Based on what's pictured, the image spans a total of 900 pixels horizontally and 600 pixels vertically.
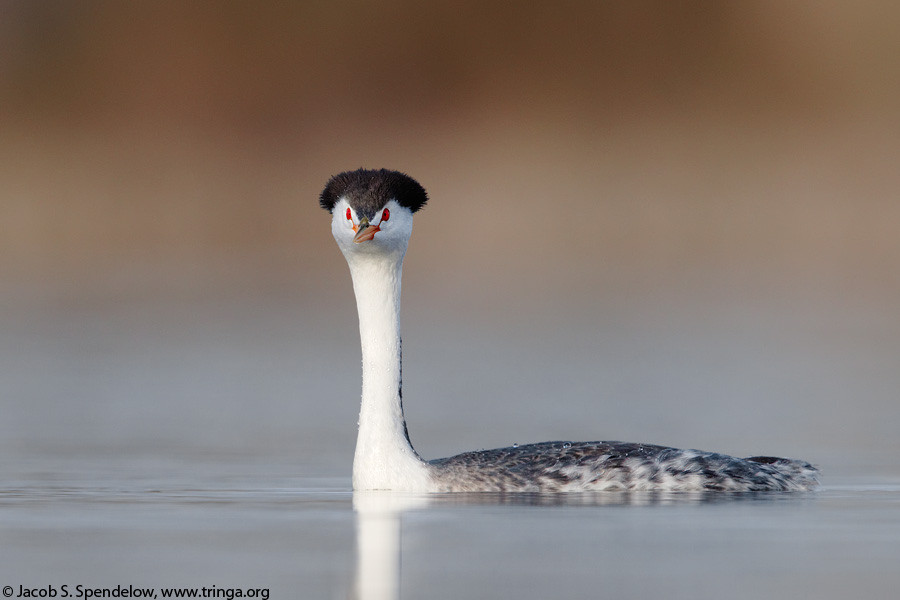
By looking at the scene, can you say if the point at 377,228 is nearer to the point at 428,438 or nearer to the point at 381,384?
the point at 381,384

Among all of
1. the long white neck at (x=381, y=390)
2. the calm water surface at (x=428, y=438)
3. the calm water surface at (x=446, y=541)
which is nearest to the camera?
the calm water surface at (x=446, y=541)

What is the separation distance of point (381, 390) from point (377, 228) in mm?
1072

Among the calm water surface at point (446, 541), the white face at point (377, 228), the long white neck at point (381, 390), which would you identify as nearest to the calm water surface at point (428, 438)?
the calm water surface at point (446, 541)

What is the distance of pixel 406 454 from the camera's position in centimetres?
1189

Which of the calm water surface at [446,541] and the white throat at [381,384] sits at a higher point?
the white throat at [381,384]

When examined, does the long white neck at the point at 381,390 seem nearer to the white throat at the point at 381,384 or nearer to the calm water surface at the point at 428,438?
the white throat at the point at 381,384

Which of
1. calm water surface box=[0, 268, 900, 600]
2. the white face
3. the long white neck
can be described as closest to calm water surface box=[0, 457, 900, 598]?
calm water surface box=[0, 268, 900, 600]

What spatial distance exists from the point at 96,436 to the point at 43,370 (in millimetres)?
6103

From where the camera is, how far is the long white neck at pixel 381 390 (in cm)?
1179

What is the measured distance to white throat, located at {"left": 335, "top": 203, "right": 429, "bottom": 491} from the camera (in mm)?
11793

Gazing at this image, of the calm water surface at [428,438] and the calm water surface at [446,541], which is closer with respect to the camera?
the calm water surface at [446,541]

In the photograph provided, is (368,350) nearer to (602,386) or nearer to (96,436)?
(96,436)

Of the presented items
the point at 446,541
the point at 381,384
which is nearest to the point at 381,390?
the point at 381,384

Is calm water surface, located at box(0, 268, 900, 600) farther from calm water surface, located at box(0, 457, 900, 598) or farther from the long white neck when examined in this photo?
the long white neck
